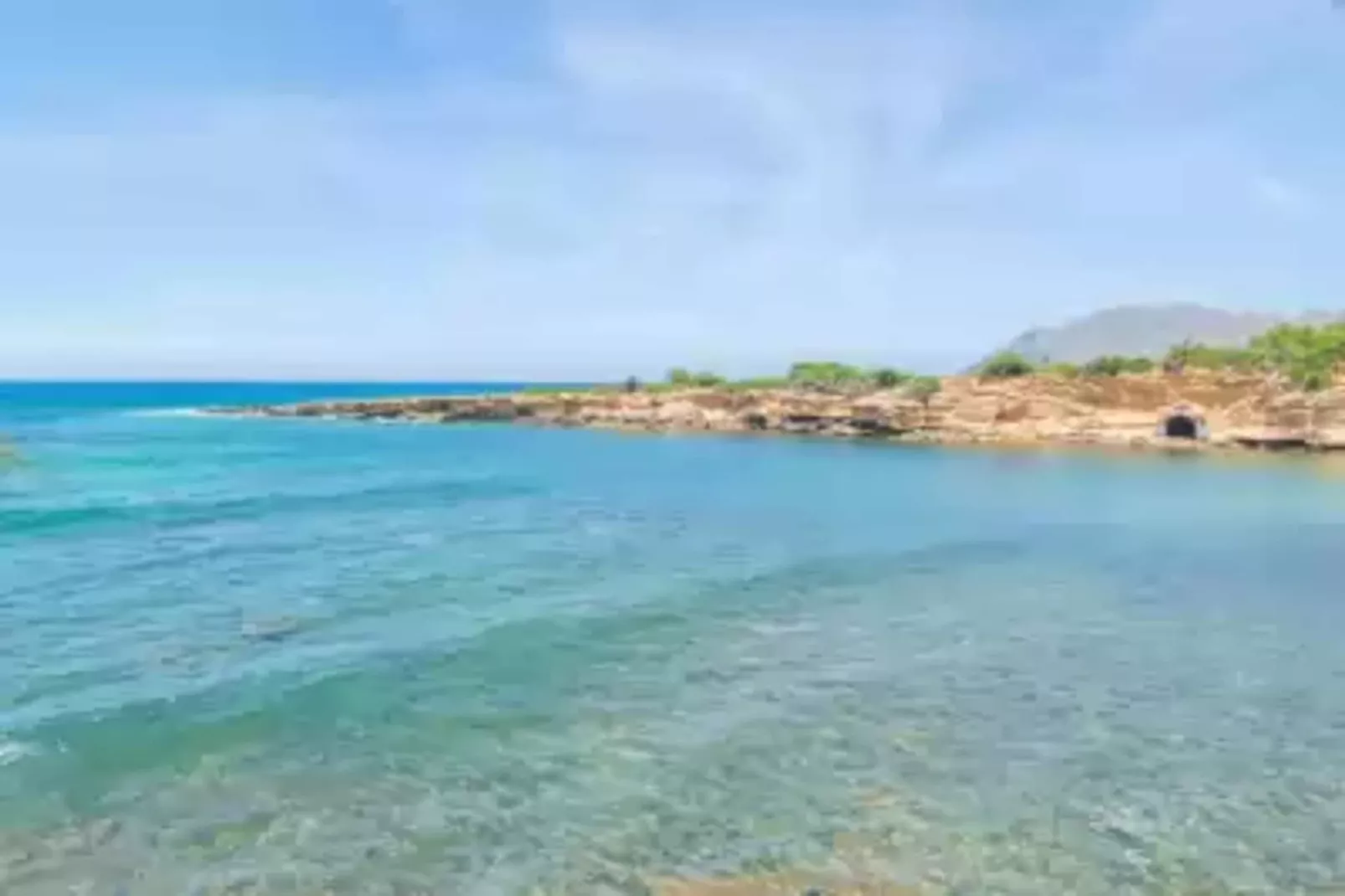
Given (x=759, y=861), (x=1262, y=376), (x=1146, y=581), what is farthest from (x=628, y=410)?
(x=759, y=861)

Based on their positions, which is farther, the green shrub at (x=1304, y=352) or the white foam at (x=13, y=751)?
the green shrub at (x=1304, y=352)

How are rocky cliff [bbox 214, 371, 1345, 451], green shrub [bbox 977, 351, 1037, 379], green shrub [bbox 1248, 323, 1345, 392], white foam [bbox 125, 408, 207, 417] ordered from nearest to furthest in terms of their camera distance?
1. rocky cliff [bbox 214, 371, 1345, 451]
2. green shrub [bbox 1248, 323, 1345, 392]
3. green shrub [bbox 977, 351, 1037, 379]
4. white foam [bbox 125, 408, 207, 417]

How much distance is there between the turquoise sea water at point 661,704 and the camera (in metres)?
12.5

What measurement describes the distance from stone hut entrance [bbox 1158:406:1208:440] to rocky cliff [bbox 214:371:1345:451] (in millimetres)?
96

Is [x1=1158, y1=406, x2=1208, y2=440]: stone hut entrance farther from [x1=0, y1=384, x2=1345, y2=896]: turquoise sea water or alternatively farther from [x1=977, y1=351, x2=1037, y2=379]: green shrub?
[x1=0, y1=384, x2=1345, y2=896]: turquoise sea water

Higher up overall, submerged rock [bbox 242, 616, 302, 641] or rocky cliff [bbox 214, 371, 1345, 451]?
rocky cliff [bbox 214, 371, 1345, 451]

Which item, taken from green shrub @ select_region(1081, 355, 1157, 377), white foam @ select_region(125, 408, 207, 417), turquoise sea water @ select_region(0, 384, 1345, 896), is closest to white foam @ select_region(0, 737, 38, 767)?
turquoise sea water @ select_region(0, 384, 1345, 896)

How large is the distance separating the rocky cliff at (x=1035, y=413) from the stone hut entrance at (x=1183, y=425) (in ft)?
0.32

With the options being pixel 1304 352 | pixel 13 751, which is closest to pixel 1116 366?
pixel 1304 352

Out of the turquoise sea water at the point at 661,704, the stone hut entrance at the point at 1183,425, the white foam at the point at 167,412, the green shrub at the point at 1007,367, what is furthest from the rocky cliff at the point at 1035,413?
the white foam at the point at 167,412

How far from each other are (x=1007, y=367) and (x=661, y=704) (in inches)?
3665

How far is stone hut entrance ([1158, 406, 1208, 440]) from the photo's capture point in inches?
3238

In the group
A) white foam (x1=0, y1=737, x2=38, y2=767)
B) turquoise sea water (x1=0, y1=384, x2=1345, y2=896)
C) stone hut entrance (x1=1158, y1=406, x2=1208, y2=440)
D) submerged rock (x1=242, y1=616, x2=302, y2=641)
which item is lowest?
turquoise sea water (x1=0, y1=384, x2=1345, y2=896)

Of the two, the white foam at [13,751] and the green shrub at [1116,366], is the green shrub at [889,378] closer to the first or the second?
the green shrub at [1116,366]
